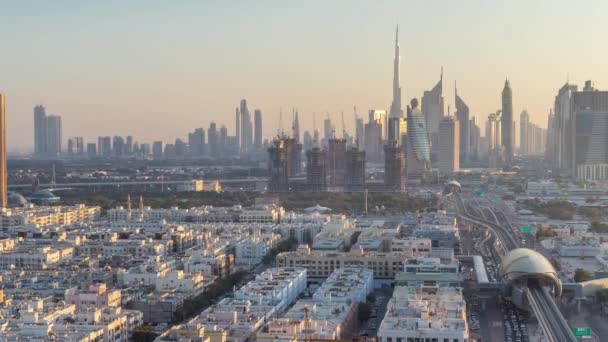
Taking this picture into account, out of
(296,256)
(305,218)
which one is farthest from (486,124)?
(296,256)

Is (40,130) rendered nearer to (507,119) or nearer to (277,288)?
(507,119)

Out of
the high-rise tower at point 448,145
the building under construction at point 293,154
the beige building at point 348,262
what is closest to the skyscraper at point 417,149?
the high-rise tower at point 448,145

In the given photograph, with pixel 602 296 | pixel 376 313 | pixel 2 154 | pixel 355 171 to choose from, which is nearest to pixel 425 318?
pixel 376 313

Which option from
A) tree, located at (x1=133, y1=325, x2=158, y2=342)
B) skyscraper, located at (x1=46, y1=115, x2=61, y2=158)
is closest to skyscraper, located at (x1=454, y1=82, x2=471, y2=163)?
skyscraper, located at (x1=46, y1=115, x2=61, y2=158)

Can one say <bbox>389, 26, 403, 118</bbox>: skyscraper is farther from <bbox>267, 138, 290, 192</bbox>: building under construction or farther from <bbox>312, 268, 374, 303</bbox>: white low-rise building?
<bbox>312, 268, 374, 303</bbox>: white low-rise building

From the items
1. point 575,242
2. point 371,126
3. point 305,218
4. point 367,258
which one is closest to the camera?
point 367,258

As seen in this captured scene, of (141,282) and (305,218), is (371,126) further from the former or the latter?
(141,282)
